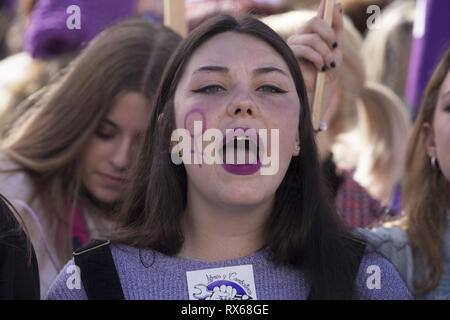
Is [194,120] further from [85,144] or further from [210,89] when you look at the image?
[85,144]

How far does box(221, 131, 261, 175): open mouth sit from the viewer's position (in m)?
1.69

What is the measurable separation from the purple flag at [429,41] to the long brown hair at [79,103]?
138cm

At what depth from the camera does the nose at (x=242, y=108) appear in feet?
5.60

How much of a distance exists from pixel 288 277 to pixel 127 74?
39.8 inches

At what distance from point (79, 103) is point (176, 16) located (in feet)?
1.66

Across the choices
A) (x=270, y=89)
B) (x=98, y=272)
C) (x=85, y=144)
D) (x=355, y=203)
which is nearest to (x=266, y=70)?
(x=270, y=89)

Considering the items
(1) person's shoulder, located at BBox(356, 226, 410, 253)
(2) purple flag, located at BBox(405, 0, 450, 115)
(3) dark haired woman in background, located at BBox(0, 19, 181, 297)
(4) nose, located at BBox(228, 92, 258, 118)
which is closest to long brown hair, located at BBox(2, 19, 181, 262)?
(3) dark haired woman in background, located at BBox(0, 19, 181, 297)

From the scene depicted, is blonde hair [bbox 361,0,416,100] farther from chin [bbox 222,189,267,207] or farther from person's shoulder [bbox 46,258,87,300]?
person's shoulder [bbox 46,258,87,300]

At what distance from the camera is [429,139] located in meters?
2.27

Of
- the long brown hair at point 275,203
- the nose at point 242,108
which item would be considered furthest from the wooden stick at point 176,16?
the nose at point 242,108

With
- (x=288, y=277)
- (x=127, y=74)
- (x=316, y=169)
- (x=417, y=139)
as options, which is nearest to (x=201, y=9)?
(x=127, y=74)

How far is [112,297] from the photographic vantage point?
5.36ft

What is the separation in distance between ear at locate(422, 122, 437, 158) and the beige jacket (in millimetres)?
999
